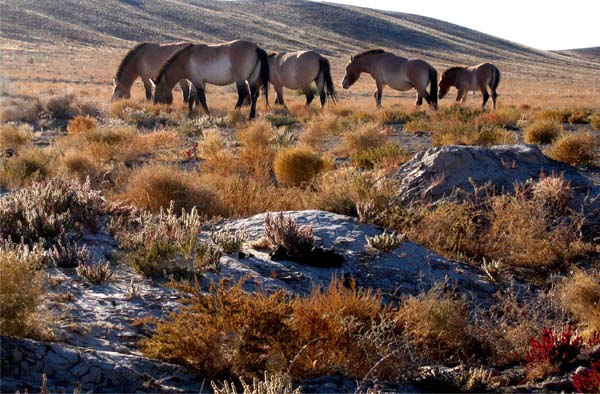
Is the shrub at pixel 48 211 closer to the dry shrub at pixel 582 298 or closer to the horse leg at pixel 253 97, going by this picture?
the dry shrub at pixel 582 298

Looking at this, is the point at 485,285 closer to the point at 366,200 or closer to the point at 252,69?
the point at 366,200

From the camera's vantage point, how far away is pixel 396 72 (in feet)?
88.6

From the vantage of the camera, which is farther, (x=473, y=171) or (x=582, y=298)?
(x=473, y=171)

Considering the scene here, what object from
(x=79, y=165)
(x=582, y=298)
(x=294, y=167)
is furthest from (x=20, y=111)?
(x=582, y=298)

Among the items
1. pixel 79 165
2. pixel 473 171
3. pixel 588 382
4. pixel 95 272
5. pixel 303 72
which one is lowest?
pixel 79 165

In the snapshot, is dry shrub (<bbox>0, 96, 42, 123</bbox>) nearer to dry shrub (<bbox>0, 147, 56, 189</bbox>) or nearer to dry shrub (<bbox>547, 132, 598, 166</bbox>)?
dry shrub (<bbox>0, 147, 56, 189</bbox>)

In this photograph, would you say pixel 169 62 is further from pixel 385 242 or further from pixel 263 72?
pixel 385 242

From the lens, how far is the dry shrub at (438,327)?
5032 millimetres

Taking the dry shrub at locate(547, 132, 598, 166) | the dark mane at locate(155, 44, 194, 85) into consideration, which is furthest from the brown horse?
the dry shrub at locate(547, 132, 598, 166)

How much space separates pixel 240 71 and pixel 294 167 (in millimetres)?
11794

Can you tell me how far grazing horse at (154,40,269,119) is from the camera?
21.0 meters

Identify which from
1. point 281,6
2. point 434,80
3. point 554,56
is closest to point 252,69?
point 434,80

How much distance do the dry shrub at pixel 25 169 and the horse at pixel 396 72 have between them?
58.4 feet

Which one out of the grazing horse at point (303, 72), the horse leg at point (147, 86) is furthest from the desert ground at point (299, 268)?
the grazing horse at point (303, 72)
